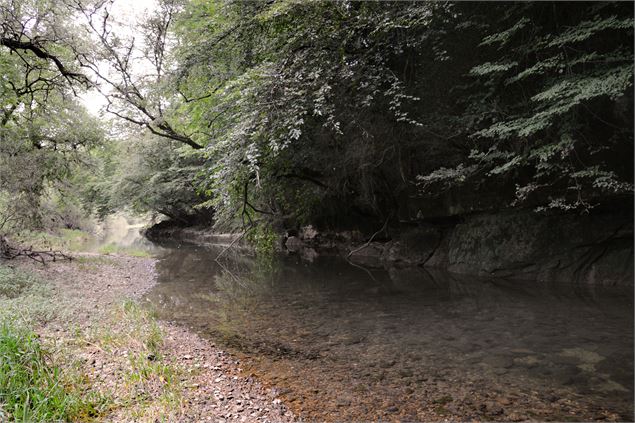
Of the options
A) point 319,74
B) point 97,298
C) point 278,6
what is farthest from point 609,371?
point 97,298

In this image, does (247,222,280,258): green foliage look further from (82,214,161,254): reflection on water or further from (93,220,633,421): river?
(82,214,161,254): reflection on water

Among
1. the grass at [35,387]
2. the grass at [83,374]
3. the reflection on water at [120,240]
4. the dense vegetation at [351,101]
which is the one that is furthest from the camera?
the reflection on water at [120,240]

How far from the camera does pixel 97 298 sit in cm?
930

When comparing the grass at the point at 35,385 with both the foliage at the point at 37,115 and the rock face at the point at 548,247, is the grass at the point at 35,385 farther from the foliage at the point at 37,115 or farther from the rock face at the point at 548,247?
the rock face at the point at 548,247

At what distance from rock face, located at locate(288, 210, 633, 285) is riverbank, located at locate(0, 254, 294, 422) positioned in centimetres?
983

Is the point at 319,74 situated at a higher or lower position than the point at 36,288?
higher

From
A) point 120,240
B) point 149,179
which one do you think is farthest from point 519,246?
point 120,240

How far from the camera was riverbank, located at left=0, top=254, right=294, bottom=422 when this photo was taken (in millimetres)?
4227

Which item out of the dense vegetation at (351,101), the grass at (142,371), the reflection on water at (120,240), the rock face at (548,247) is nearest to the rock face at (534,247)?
the rock face at (548,247)

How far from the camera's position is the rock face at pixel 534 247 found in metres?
10.4

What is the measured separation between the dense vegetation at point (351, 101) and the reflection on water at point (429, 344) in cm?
262

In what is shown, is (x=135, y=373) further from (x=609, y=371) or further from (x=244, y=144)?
(x=609, y=371)

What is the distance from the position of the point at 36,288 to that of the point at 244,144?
564cm

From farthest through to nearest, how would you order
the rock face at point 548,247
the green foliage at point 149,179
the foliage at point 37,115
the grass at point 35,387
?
the green foliage at point 149,179
the foliage at point 37,115
the rock face at point 548,247
the grass at point 35,387
